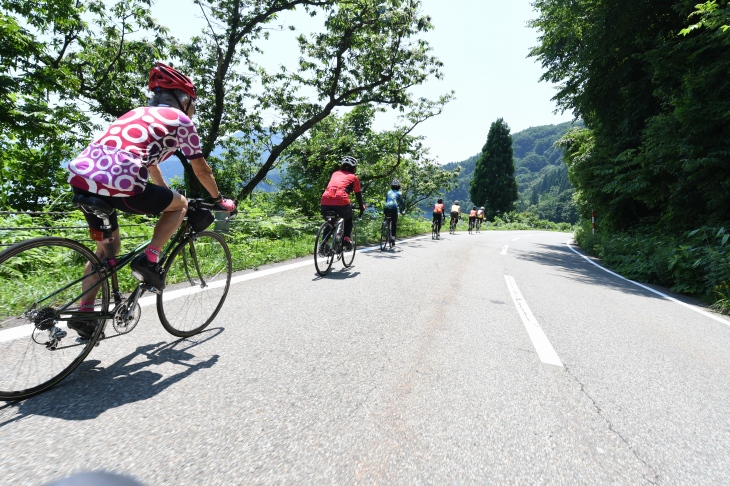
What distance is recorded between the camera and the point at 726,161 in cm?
881

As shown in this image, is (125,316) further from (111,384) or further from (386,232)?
(386,232)

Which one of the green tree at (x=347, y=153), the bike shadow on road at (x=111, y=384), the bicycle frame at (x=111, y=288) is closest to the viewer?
the bike shadow on road at (x=111, y=384)

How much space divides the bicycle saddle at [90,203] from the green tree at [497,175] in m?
58.7

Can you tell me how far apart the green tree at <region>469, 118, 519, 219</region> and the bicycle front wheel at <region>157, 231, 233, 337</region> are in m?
57.3

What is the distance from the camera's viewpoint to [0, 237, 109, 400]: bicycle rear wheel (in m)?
2.02

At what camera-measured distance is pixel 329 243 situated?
648 cm

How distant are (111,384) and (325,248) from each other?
430 centimetres

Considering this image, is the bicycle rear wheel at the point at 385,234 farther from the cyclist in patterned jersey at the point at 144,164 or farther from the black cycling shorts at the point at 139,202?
the black cycling shorts at the point at 139,202

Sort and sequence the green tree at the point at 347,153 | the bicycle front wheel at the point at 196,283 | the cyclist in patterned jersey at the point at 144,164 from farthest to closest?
the green tree at the point at 347,153 → the bicycle front wheel at the point at 196,283 → the cyclist in patterned jersey at the point at 144,164

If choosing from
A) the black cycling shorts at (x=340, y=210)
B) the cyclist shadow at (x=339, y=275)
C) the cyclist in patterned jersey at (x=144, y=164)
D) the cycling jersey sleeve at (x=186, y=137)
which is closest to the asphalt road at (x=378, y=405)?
the cyclist in patterned jersey at (x=144, y=164)

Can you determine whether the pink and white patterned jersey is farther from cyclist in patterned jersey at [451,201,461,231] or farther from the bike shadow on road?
cyclist in patterned jersey at [451,201,461,231]

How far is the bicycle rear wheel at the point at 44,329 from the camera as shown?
6.61 feet

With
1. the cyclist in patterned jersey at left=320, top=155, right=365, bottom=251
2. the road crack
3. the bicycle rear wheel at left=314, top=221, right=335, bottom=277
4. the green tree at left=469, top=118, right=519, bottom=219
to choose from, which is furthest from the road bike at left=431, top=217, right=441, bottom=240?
the green tree at left=469, top=118, right=519, bottom=219

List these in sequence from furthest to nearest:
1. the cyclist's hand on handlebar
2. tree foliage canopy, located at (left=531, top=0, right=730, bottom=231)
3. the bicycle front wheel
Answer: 1. tree foliage canopy, located at (left=531, top=0, right=730, bottom=231)
2. the bicycle front wheel
3. the cyclist's hand on handlebar
